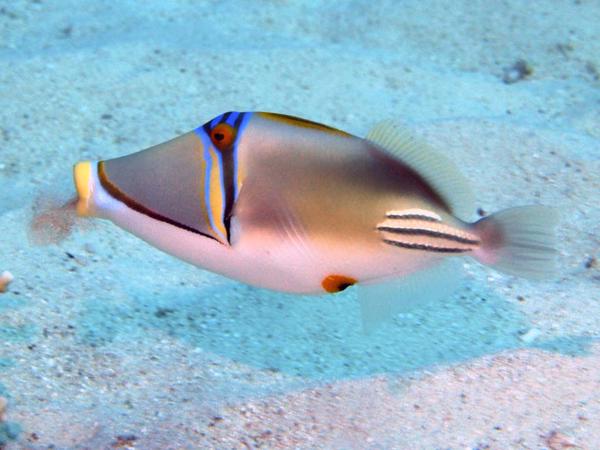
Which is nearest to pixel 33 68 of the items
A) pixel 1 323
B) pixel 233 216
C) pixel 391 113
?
pixel 391 113

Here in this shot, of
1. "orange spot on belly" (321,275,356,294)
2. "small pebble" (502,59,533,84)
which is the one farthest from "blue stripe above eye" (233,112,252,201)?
"small pebble" (502,59,533,84)

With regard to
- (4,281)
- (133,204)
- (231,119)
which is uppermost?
(231,119)

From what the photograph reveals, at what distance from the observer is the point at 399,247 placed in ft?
5.32

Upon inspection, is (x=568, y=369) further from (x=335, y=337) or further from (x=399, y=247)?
(x=399, y=247)

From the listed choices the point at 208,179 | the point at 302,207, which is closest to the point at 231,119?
the point at 208,179

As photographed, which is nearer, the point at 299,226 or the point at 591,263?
the point at 299,226

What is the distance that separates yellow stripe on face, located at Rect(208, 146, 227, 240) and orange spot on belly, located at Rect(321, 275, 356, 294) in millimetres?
256

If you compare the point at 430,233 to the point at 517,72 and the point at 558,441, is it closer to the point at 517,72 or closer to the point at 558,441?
the point at 558,441

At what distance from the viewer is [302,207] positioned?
5.16 feet

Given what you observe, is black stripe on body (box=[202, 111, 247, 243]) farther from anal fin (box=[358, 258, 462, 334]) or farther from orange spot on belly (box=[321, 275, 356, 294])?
anal fin (box=[358, 258, 462, 334])

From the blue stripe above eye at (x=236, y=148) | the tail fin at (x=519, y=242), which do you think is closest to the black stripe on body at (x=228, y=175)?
the blue stripe above eye at (x=236, y=148)

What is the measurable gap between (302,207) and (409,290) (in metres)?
0.35

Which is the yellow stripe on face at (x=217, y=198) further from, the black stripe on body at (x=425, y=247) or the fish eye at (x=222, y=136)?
the black stripe on body at (x=425, y=247)

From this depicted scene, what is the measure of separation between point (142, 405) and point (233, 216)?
1.02 metres
